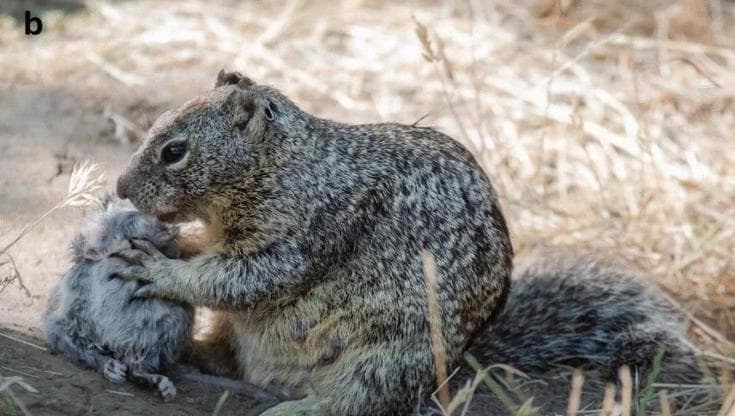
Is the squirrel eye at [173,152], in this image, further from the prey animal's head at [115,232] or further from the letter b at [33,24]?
the letter b at [33,24]

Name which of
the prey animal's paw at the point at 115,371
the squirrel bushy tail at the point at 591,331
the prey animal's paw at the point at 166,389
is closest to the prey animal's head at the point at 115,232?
the prey animal's paw at the point at 115,371

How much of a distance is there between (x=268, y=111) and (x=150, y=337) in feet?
3.78

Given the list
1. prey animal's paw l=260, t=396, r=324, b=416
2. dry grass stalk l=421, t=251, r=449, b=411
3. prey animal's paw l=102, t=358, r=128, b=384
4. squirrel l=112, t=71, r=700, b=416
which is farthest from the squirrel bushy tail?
prey animal's paw l=102, t=358, r=128, b=384

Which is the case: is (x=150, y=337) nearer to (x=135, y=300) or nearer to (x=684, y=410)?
(x=135, y=300)

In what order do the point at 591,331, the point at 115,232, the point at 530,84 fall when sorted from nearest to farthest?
the point at 115,232
the point at 591,331
the point at 530,84

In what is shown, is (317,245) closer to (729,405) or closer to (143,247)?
(143,247)

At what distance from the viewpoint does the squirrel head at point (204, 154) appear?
4762 millimetres

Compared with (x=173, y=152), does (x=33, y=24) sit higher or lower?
higher

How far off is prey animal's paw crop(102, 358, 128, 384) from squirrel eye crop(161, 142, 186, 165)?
0.91m

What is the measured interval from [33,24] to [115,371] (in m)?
5.27

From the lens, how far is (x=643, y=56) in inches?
362

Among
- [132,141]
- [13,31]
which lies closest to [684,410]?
[132,141]

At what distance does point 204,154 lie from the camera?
4.79 metres

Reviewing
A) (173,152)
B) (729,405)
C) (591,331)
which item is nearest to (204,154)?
(173,152)
